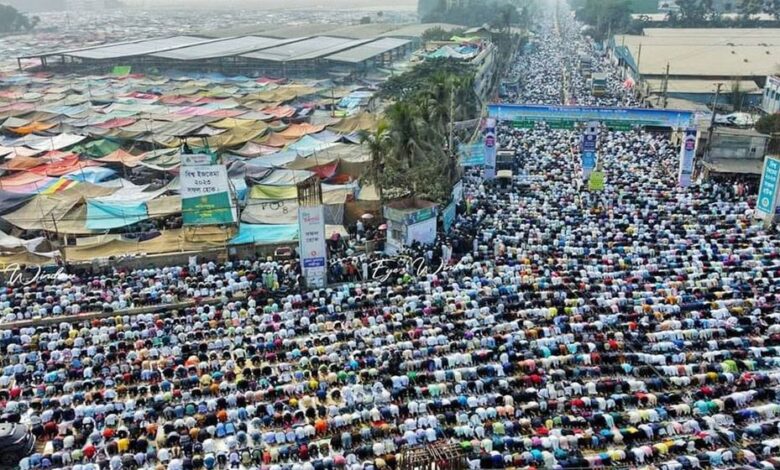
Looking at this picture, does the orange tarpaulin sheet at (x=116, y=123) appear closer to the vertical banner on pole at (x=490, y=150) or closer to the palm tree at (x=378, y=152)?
the palm tree at (x=378, y=152)

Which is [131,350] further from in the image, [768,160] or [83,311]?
[768,160]

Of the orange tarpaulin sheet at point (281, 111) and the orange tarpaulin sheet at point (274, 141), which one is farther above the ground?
the orange tarpaulin sheet at point (274, 141)

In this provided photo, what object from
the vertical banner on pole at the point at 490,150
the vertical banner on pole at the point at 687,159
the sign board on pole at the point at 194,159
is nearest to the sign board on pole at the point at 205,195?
the sign board on pole at the point at 194,159

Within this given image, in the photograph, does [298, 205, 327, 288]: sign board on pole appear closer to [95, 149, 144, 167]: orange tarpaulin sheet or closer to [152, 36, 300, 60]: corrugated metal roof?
[95, 149, 144, 167]: orange tarpaulin sheet

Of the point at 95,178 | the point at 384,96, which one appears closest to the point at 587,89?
the point at 384,96

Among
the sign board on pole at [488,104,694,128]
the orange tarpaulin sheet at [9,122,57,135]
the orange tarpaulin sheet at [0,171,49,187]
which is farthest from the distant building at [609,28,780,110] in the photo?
the orange tarpaulin sheet at [9,122,57,135]

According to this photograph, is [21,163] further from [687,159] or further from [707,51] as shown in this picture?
[707,51]

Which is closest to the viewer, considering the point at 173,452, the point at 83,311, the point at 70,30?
the point at 173,452
